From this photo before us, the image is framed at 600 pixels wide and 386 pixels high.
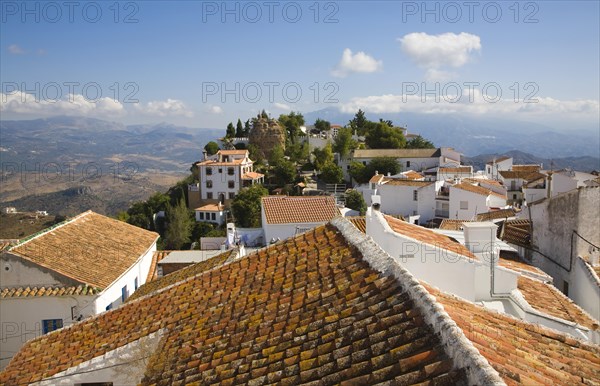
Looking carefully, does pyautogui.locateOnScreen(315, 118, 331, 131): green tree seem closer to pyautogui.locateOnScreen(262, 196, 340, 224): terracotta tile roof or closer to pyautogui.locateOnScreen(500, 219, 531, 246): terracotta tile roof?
pyautogui.locateOnScreen(262, 196, 340, 224): terracotta tile roof

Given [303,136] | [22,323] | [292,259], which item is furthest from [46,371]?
[303,136]

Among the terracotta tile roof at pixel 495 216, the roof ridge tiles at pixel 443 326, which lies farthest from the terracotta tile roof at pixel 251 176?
the roof ridge tiles at pixel 443 326

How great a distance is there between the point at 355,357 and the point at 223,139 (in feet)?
244

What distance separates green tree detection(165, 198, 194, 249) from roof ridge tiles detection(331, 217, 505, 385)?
45733 millimetres

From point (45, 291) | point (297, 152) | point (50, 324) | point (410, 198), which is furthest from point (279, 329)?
point (297, 152)

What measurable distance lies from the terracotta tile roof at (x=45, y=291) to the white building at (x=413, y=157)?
167 feet

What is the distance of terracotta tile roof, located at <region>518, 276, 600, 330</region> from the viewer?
28.2 ft

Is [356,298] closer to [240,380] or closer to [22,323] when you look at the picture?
[240,380]

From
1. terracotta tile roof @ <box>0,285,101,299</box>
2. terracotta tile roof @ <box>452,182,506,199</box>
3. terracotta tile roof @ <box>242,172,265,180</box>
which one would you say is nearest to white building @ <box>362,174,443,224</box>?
terracotta tile roof @ <box>452,182,506,199</box>

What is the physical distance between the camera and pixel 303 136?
269 ft

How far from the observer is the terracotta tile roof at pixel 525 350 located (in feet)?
11.1

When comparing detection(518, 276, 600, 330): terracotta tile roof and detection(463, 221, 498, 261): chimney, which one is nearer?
detection(518, 276, 600, 330): terracotta tile roof

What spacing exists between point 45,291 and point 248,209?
33.6 meters

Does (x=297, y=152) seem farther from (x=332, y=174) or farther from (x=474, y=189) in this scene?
(x=474, y=189)
